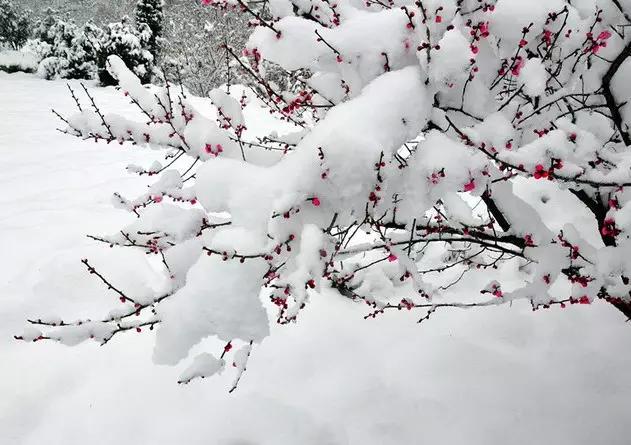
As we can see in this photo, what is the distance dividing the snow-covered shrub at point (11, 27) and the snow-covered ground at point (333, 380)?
27399 millimetres

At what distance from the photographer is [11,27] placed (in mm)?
24219

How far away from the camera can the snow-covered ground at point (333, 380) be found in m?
2.71

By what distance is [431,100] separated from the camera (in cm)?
165

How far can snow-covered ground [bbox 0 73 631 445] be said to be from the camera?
2713 mm

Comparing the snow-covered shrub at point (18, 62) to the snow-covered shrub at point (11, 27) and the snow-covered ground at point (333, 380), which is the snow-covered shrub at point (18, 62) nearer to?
the snow-covered shrub at point (11, 27)

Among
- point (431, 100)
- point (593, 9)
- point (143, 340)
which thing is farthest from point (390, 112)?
point (143, 340)

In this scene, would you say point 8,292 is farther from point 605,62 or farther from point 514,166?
point 605,62

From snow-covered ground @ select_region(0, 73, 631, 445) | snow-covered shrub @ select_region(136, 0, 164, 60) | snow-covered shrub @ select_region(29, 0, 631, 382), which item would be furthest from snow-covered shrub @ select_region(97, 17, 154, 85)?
snow-covered shrub @ select_region(29, 0, 631, 382)

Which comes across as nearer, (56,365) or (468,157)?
(468,157)

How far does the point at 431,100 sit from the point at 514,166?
0.42 metres

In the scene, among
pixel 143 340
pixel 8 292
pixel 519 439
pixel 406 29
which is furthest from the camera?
pixel 8 292

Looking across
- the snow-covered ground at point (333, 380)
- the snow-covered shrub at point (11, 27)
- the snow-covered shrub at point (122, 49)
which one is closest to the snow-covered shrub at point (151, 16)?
the snow-covered shrub at point (122, 49)

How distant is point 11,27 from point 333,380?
3085cm

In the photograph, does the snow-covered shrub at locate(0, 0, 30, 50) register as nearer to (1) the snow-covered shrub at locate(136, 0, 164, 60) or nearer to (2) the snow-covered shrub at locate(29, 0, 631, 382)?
(1) the snow-covered shrub at locate(136, 0, 164, 60)
